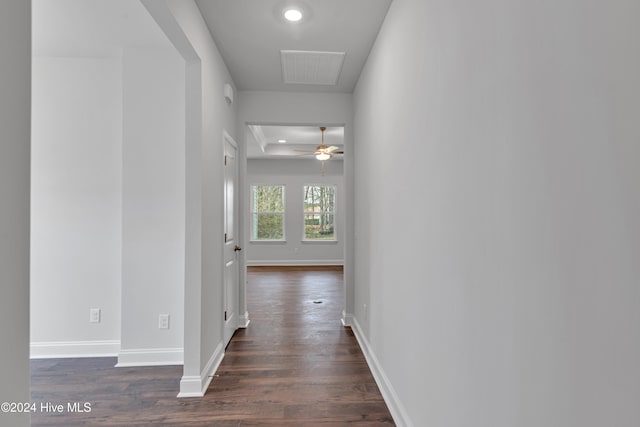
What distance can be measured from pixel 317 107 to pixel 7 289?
353 centimetres

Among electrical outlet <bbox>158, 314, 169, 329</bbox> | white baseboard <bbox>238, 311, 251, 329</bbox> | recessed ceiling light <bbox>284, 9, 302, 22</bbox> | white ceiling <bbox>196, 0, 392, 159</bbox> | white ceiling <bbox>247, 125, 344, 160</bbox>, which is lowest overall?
white baseboard <bbox>238, 311, 251, 329</bbox>

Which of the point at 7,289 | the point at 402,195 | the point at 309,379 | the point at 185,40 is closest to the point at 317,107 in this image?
the point at 185,40

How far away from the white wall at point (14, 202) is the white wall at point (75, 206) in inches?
92.2

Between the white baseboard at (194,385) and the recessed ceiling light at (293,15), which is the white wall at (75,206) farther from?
the recessed ceiling light at (293,15)

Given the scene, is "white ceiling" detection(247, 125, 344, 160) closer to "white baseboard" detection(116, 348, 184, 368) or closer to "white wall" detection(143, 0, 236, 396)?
"white wall" detection(143, 0, 236, 396)

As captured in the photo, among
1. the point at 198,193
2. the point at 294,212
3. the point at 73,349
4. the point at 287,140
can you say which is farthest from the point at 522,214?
the point at 294,212

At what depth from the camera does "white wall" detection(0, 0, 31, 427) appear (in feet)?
2.93

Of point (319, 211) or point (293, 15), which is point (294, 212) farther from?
point (293, 15)

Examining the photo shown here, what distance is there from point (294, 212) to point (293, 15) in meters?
6.57

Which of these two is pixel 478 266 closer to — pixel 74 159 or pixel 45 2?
A: pixel 45 2

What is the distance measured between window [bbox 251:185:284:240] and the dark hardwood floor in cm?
520

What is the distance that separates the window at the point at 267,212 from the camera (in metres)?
8.88

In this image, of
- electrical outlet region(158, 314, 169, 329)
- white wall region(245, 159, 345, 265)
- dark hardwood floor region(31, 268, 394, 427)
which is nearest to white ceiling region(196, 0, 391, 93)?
electrical outlet region(158, 314, 169, 329)

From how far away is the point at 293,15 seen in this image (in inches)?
97.7
